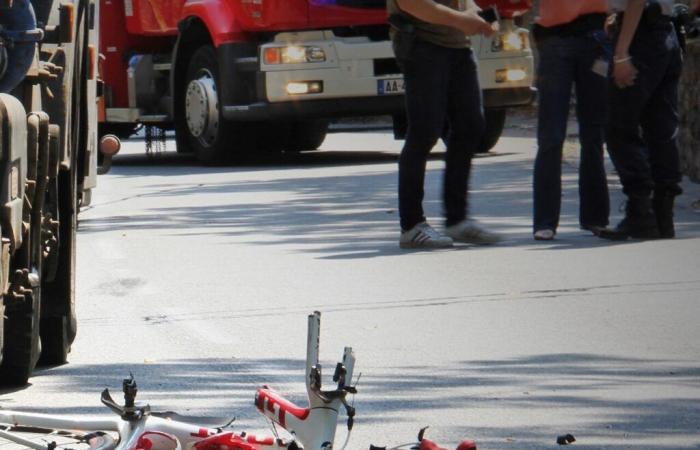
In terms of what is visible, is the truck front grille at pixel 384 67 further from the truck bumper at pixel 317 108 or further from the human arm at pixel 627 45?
the human arm at pixel 627 45

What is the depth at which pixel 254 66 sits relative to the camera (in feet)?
58.3

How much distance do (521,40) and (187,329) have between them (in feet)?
36.1

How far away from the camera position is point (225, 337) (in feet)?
24.8

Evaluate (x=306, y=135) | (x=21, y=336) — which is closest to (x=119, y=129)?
(x=306, y=135)

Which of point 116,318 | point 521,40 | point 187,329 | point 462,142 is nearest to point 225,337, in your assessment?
point 187,329

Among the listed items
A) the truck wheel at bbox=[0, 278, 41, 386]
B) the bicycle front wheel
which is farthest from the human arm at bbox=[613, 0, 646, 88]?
the bicycle front wheel

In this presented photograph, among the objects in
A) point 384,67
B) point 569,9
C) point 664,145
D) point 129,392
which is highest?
point 569,9

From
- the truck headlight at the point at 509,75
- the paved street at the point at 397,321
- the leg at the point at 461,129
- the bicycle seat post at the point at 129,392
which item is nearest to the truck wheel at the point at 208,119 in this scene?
the truck headlight at the point at 509,75

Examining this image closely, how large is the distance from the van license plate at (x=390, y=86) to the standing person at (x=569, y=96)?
694 centimetres

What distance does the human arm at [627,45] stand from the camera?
34.0ft

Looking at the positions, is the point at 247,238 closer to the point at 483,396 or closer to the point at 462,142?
the point at 462,142

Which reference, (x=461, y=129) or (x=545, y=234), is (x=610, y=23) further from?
(x=545, y=234)

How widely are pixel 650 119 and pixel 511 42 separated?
7471mm

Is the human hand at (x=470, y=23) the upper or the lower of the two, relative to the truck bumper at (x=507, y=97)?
upper
